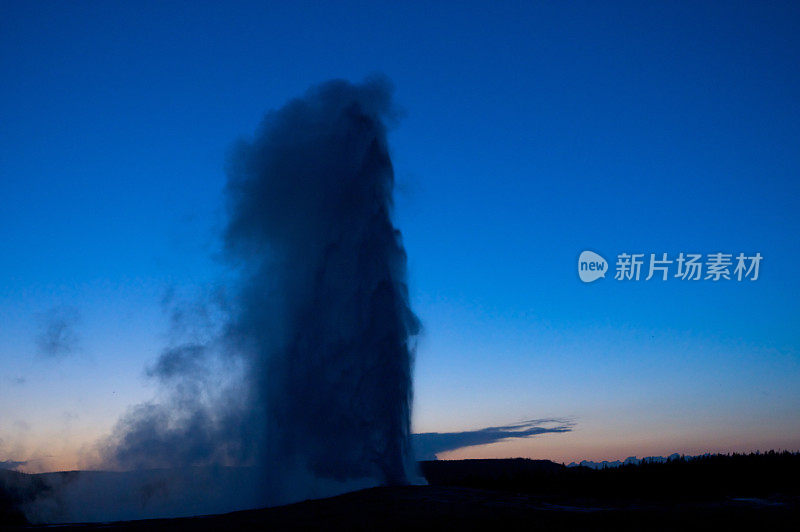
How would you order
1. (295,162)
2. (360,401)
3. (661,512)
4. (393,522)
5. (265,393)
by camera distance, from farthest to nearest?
1. (295,162)
2. (265,393)
3. (360,401)
4. (661,512)
5. (393,522)

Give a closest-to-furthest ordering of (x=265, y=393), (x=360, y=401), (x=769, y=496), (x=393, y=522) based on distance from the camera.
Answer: (x=393, y=522)
(x=769, y=496)
(x=360, y=401)
(x=265, y=393)

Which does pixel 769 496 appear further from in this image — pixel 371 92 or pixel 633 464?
pixel 371 92

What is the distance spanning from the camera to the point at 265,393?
26375 mm

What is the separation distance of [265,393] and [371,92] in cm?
1421

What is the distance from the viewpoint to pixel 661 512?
545 inches

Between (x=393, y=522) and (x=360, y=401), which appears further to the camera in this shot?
(x=360, y=401)

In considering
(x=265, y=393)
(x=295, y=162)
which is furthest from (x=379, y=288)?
(x=295, y=162)

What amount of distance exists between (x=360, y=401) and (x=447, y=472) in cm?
2853

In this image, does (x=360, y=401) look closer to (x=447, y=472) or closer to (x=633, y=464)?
(x=633, y=464)

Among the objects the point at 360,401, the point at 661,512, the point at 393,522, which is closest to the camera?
Result: the point at 393,522

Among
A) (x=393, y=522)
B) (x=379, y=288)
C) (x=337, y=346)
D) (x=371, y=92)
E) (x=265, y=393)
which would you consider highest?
(x=371, y=92)

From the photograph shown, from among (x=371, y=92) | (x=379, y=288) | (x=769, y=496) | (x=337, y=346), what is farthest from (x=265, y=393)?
(x=769, y=496)

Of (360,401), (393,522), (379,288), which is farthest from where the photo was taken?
(379,288)

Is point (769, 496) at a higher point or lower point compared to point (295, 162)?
lower
